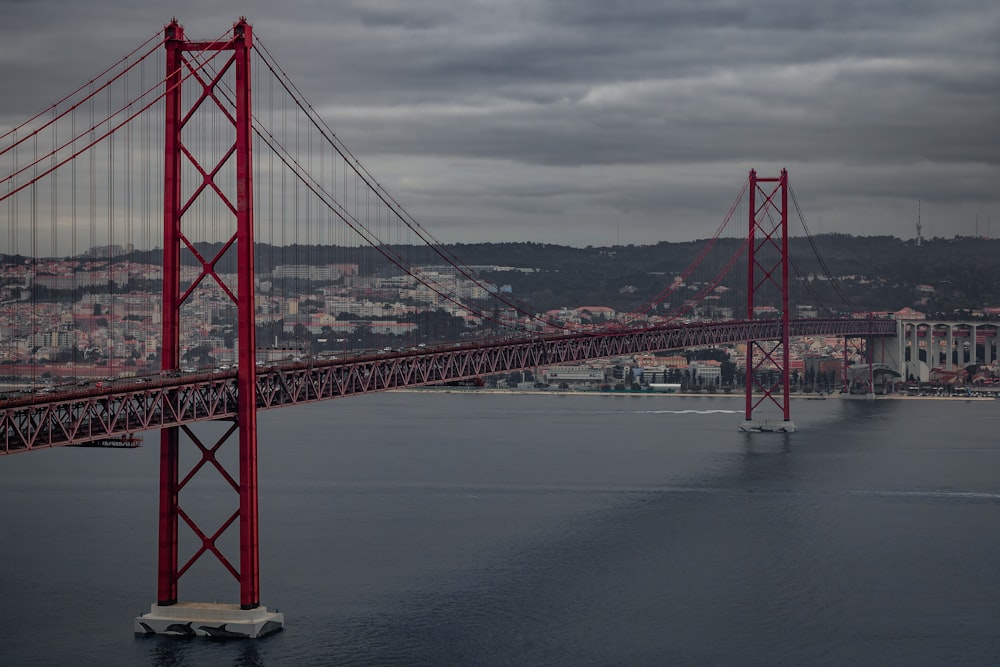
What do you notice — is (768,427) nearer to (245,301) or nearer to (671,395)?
(671,395)

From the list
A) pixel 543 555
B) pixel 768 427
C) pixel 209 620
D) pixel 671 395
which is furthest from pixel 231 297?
pixel 671 395

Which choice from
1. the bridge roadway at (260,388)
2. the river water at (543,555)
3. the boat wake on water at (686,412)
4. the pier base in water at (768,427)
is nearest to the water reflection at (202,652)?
the river water at (543,555)

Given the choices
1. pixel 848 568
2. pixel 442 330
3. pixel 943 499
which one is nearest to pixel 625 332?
pixel 943 499

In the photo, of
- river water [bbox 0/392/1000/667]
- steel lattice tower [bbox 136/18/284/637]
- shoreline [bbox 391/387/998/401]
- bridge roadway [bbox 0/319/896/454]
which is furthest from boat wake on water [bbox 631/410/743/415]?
steel lattice tower [bbox 136/18/284/637]

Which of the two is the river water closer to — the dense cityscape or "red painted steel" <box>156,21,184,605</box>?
"red painted steel" <box>156,21,184,605</box>

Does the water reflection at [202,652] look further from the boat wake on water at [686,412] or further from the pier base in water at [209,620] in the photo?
the boat wake on water at [686,412]
